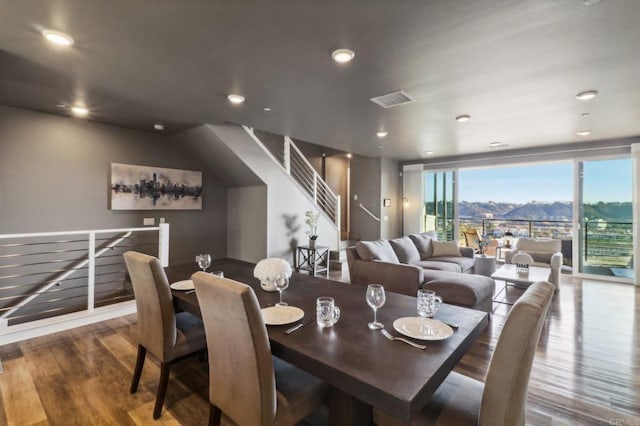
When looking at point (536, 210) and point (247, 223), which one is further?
point (536, 210)

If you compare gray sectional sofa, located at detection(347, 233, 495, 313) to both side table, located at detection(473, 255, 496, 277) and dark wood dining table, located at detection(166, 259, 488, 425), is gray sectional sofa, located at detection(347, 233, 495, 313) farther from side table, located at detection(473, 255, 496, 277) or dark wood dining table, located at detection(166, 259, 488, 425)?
dark wood dining table, located at detection(166, 259, 488, 425)

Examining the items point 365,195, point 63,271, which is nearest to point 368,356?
point 63,271

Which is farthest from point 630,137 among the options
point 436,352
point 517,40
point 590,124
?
point 436,352

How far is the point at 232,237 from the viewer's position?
18.8ft

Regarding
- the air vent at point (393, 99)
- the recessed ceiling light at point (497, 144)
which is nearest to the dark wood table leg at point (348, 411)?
the air vent at point (393, 99)

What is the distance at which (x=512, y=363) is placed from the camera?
1046mm

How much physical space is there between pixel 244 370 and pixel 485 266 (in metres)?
4.61

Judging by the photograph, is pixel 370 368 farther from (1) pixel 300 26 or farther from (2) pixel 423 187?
(2) pixel 423 187

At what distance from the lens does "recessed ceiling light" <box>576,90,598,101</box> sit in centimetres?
312

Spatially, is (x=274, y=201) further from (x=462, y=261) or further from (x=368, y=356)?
(x=368, y=356)

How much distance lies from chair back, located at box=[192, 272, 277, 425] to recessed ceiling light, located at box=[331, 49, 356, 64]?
1.89 m

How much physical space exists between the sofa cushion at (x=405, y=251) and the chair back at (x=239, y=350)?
3.44m

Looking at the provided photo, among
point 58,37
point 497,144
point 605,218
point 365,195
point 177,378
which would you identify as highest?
point 497,144

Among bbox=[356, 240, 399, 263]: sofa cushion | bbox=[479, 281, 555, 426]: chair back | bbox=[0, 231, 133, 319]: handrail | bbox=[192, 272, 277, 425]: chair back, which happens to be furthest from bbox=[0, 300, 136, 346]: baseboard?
bbox=[479, 281, 555, 426]: chair back
